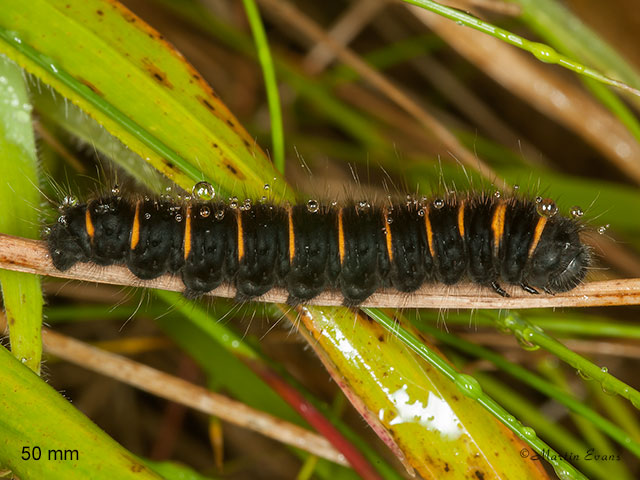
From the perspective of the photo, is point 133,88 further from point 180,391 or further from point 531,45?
point 531,45

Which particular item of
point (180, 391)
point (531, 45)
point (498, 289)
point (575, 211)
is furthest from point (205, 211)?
point (575, 211)

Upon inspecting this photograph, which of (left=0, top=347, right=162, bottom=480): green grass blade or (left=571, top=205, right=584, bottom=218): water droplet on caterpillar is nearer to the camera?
(left=0, top=347, right=162, bottom=480): green grass blade

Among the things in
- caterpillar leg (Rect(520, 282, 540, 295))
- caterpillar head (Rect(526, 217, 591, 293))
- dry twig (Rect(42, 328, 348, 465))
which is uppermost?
caterpillar head (Rect(526, 217, 591, 293))

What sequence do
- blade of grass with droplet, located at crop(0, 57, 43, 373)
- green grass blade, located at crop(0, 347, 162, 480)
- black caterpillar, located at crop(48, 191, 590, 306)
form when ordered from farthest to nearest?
black caterpillar, located at crop(48, 191, 590, 306)
blade of grass with droplet, located at crop(0, 57, 43, 373)
green grass blade, located at crop(0, 347, 162, 480)

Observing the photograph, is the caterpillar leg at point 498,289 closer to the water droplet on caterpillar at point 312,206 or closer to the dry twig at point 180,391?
the water droplet on caterpillar at point 312,206

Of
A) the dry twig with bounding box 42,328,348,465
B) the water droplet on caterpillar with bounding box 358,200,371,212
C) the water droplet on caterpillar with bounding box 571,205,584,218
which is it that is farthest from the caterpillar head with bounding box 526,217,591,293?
the dry twig with bounding box 42,328,348,465

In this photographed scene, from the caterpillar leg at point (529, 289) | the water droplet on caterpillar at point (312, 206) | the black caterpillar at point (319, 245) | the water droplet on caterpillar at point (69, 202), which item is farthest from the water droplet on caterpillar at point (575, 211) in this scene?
the water droplet on caterpillar at point (69, 202)

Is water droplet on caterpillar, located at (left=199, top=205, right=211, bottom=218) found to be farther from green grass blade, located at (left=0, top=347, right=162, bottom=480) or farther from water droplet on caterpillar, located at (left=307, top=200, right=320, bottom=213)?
green grass blade, located at (left=0, top=347, right=162, bottom=480)
